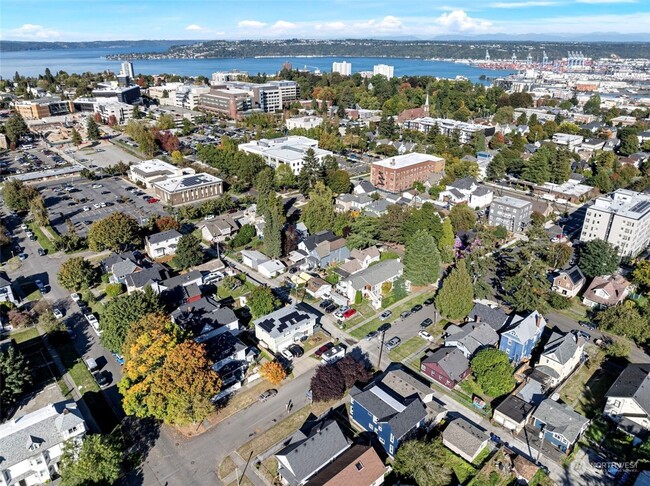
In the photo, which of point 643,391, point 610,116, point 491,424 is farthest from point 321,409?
point 610,116

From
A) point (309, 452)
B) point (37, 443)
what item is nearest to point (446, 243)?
point (309, 452)

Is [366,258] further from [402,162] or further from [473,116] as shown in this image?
[473,116]

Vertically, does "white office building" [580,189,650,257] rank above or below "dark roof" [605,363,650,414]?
above

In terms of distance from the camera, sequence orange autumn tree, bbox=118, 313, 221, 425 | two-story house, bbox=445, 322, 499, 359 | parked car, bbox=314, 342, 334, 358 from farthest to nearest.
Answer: parked car, bbox=314, 342, 334, 358 → two-story house, bbox=445, 322, 499, 359 → orange autumn tree, bbox=118, 313, 221, 425

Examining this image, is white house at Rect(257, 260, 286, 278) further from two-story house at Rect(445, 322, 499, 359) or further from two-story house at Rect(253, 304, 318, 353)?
two-story house at Rect(445, 322, 499, 359)

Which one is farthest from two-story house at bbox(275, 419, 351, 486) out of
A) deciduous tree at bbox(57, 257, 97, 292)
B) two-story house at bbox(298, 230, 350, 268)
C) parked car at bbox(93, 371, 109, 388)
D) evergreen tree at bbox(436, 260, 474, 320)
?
deciduous tree at bbox(57, 257, 97, 292)

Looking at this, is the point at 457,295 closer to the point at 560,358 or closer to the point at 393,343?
the point at 393,343
